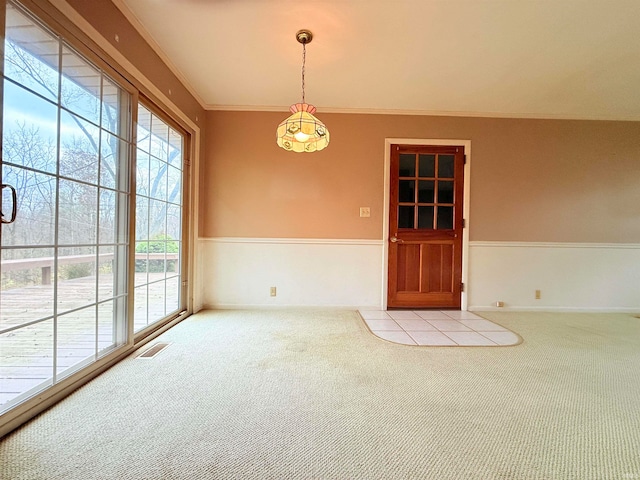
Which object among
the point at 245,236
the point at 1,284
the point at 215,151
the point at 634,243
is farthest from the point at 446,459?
the point at 634,243

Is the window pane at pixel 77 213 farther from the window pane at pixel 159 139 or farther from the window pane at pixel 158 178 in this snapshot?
the window pane at pixel 159 139

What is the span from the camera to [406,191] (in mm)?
3342

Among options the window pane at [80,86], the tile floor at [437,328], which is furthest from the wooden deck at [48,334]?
the tile floor at [437,328]

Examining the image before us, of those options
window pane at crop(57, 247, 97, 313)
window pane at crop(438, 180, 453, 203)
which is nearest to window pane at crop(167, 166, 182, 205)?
window pane at crop(57, 247, 97, 313)

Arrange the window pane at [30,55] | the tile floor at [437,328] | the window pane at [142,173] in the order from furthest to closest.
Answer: the tile floor at [437,328] < the window pane at [142,173] < the window pane at [30,55]

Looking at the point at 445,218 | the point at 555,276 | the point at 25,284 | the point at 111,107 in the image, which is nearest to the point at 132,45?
the point at 111,107

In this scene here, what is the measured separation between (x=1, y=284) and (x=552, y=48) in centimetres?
391

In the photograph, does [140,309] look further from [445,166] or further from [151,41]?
[445,166]

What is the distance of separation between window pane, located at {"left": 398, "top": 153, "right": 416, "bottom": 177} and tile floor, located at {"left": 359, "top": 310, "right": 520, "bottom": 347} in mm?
1744

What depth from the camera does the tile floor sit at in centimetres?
231

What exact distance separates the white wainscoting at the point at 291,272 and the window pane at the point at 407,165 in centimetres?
97

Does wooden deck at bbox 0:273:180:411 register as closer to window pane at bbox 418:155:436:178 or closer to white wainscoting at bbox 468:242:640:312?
window pane at bbox 418:155:436:178

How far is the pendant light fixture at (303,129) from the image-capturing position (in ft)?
5.89

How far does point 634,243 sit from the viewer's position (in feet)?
10.9
